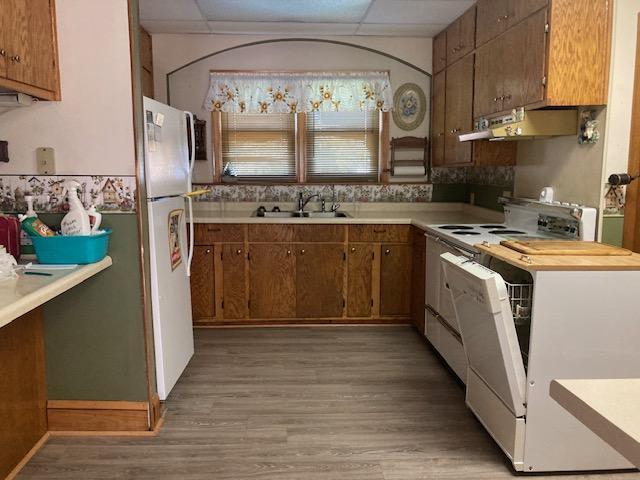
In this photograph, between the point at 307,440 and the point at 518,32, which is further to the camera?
the point at 518,32

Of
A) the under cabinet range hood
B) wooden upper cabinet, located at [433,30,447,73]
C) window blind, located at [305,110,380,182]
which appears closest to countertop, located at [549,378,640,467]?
the under cabinet range hood

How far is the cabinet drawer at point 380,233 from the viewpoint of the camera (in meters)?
4.36

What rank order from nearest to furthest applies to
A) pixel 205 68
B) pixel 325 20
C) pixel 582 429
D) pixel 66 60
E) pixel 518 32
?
pixel 582 429
pixel 66 60
pixel 518 32
pixel 325 20
pixel 205 68

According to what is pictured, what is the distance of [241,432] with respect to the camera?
276 centimetres

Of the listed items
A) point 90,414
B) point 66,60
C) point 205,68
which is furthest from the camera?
point 205,68

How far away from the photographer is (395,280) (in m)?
4.45

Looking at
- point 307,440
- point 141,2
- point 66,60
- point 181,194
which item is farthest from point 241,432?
point 141,2

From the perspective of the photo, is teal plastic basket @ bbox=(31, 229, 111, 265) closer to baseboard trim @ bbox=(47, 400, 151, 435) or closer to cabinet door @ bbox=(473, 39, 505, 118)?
baseboard trim @ bbox=(47, 400, 151, 435)

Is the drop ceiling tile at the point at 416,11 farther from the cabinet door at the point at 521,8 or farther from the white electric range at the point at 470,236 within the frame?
the white electric range at the point at 470,236

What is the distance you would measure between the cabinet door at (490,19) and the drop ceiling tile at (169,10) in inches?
78.6

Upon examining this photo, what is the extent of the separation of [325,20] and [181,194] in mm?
2011

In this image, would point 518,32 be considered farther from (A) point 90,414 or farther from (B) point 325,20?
(A) point 90,414

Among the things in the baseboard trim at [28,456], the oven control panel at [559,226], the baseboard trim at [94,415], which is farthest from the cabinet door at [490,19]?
the baseboard trim at [28,456]

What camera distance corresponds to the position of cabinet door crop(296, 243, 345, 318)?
14.4 ft
